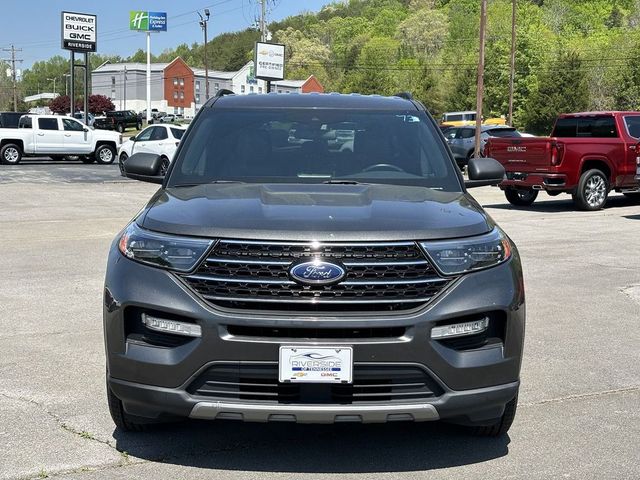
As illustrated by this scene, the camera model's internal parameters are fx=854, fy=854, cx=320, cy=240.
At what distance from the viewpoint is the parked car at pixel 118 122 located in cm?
7544

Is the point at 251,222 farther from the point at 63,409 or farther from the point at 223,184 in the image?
the point at 63,409

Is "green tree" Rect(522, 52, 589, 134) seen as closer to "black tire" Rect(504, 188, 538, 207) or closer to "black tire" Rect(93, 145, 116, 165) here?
"black tire" Rect(93, 145, 116, 165)

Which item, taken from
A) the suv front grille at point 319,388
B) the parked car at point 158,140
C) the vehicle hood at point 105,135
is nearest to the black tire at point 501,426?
the suv front grille at point 319,388

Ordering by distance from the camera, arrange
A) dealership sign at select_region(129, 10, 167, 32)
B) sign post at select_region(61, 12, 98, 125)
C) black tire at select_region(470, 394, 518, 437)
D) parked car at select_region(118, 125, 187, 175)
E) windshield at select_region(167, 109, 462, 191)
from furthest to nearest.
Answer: dealership sign at select_region(129, 10, 167, 32), sign post at select_region(61, 12, 98, 125), parked car at select_region(118, 125, 187, 175), windshield at select_region(167, 109, 462, 191), black tire at select_region(470, 394, 518, 437)

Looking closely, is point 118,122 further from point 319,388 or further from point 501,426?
point 319,388

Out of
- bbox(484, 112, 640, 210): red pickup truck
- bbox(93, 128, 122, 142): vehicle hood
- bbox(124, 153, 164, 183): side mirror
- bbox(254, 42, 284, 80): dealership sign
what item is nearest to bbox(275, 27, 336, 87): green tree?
bbox(254, 42, 284, 80): dealership sign

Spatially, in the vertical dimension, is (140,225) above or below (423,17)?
below

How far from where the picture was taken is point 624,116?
58.3 feet

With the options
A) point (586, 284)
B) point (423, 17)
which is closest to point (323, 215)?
point (586, 284)

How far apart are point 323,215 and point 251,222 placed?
0.33 metres

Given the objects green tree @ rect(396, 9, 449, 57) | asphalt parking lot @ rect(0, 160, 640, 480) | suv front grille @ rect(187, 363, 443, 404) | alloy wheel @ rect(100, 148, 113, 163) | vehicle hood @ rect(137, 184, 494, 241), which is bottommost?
alloy wheel @ rect(100, 148, 113, 163)

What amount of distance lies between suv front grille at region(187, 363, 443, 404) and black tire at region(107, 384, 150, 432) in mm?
736

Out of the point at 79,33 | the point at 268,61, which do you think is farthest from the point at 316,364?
the point at 79,33

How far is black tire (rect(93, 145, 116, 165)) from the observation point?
3447cm
